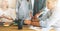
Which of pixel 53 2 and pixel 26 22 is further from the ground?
pixel 53 2

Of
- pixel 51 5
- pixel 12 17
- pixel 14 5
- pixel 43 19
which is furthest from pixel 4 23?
pixel 51 5

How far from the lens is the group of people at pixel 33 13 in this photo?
87cm

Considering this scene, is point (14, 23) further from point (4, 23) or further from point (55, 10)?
point (55, 10)

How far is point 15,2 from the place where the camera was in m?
0.87

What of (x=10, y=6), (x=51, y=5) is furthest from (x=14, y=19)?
(x=51, y=5)

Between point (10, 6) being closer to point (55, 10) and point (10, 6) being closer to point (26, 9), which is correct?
point (26, 9)

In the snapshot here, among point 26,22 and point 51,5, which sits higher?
Answer: point 51,5

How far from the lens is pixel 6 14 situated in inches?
35.0

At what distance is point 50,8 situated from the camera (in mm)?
873

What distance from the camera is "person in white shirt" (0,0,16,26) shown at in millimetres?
884

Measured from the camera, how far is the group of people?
87cm

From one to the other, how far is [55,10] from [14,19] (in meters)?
0.41

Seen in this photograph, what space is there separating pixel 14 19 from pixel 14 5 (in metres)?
0.14

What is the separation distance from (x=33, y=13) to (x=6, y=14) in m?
0.27
